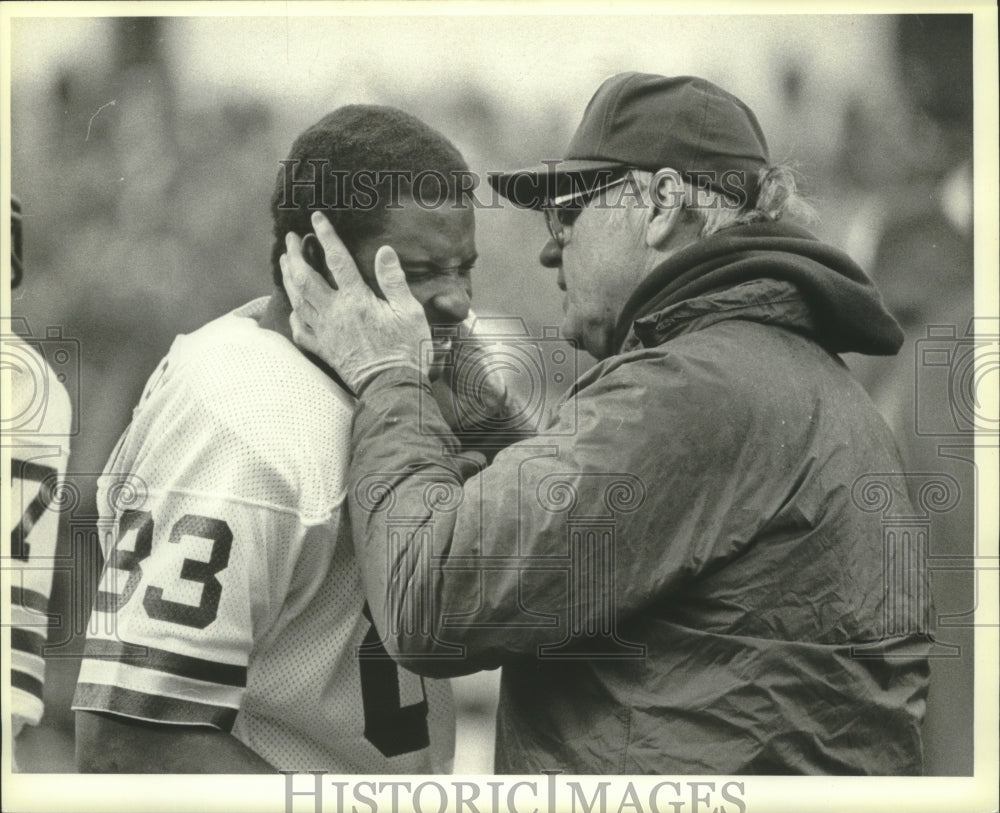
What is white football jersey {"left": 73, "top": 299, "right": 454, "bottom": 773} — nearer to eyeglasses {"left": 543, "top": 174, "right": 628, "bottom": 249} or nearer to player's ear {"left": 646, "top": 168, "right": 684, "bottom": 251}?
eyeglasses {"left": 543, "top": 174, "right": 628, "bottom": 249}

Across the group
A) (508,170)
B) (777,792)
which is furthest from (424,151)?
(777,792)

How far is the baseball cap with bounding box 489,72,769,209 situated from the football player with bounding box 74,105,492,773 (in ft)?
1.08

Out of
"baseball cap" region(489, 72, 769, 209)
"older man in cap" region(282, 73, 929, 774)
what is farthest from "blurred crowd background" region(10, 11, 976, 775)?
"older man in cap" region(282, 73, 929, 774)

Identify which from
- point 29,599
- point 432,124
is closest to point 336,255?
point 432,124

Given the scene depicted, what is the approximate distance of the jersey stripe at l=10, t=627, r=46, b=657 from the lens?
284 centimetres

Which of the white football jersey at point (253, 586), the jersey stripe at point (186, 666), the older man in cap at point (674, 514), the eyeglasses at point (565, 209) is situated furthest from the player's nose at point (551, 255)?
the jersey stripe at point (186, 666)

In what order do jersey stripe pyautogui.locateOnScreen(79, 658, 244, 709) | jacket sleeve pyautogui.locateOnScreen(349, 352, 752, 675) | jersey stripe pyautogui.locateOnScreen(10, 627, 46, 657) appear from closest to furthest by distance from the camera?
1. jacket sleeve pyautogui.locateOnScreen(349, 352, 752, 675)
2. jersey stripe pyautogui.locateOnScreen(79, 658, 244, 709)
3. jersey stripe pyautogui.locateOnScreen(10, 627, 46, 657)

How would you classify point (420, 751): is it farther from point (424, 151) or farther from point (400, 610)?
point (424, 151)

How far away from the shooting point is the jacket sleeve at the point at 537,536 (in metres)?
2.33

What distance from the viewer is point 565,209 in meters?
2.75

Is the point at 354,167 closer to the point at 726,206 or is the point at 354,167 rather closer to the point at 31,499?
the point at 726,206

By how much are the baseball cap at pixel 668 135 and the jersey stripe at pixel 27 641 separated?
1.39 meters

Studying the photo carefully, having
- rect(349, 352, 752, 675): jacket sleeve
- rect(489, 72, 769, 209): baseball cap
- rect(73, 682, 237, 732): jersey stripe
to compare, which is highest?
rect(489, 72, 769, 209): baseball cap

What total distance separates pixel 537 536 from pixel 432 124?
38.1 inches
